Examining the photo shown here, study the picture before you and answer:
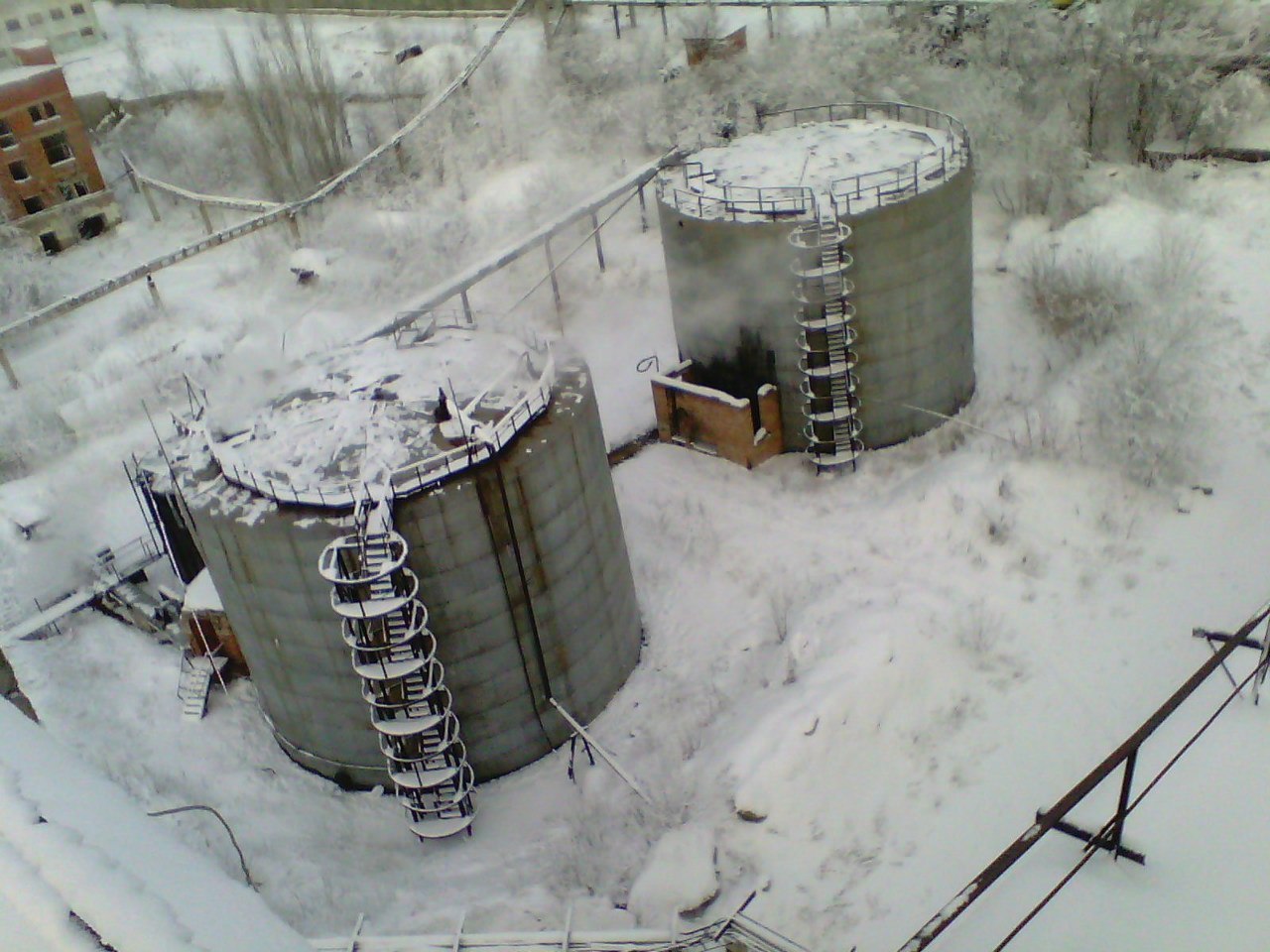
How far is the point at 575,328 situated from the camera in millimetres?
27500

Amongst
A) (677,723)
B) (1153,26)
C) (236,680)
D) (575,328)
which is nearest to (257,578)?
(236,680)

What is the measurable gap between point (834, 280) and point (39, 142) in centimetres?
3250

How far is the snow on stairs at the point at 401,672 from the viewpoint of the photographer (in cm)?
1270

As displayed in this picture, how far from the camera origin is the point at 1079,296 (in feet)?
73.6

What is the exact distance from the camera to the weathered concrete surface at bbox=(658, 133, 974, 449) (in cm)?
1925

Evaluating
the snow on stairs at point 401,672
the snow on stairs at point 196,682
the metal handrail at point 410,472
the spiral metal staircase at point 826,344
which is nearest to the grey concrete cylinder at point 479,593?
the metal handrail at point 410,472

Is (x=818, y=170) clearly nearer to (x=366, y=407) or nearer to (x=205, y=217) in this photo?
(x=366, y=407)

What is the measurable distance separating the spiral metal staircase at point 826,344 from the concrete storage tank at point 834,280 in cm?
3

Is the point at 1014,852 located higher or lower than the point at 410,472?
higher

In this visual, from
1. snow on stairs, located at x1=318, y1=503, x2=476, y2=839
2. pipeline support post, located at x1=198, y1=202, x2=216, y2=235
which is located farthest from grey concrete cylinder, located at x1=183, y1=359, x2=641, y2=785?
pipeline support post, located at x1=198, y1=202, x2=216, y2=235

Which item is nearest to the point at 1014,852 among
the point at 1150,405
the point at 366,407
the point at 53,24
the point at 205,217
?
the point at 366,407

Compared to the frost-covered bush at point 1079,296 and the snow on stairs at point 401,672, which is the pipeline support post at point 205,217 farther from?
the snow on stairs at point 401,672

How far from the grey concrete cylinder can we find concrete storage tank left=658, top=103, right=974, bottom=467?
518 cm

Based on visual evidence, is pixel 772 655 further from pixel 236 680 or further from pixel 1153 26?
pixel 1153 26
